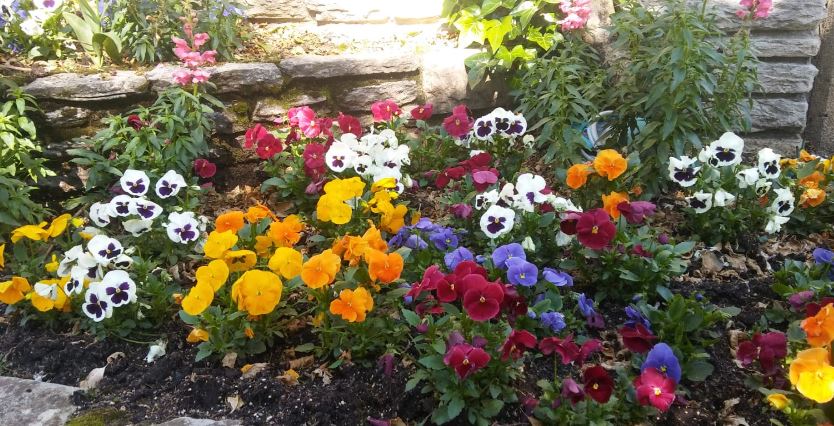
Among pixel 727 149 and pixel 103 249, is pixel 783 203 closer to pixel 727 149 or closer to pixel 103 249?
pixel 727 149

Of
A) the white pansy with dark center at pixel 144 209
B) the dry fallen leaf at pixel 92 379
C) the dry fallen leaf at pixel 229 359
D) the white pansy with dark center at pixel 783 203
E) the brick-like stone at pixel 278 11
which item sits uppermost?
the brick-like stone at pixel 278 11

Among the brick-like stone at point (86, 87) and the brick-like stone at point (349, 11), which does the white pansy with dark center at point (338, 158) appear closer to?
the brick-like stone at point (86, 87)

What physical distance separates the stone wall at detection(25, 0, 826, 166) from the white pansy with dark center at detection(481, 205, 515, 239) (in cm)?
185

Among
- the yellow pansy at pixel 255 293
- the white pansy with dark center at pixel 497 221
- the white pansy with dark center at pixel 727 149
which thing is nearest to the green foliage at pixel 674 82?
the white pansy with dark center at pixel 727 149

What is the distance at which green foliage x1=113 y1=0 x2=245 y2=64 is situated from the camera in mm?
3979

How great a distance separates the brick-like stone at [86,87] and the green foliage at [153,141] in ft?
0.76

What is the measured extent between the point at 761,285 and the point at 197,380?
2.22 m

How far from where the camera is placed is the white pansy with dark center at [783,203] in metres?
3.00

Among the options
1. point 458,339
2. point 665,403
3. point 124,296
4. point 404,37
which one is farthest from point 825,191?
point 124,296

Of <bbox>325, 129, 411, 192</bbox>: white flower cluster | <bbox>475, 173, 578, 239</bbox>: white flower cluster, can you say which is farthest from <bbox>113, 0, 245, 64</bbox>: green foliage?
<bbox>475, 173, 578, 239</bbox>: white flower cluster

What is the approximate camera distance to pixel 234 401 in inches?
84.1

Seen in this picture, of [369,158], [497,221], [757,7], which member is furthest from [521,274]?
[757,7]

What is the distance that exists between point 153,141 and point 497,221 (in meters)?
1.86

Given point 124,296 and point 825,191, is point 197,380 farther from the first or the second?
point 825,191
